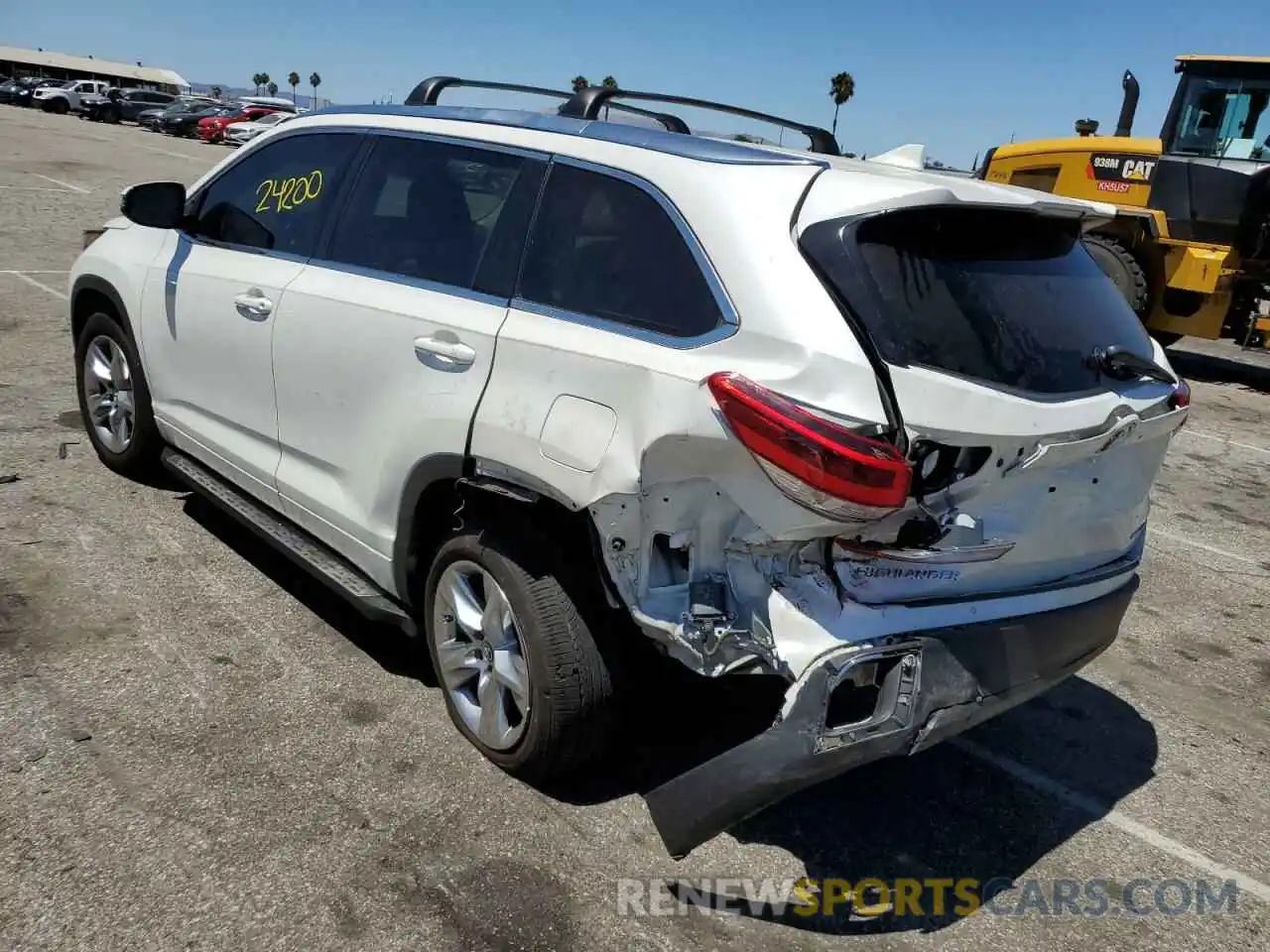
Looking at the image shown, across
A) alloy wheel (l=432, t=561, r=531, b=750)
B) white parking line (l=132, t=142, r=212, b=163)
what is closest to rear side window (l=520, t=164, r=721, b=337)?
alloy wheel (l=432, t=561, r=531, b=750)

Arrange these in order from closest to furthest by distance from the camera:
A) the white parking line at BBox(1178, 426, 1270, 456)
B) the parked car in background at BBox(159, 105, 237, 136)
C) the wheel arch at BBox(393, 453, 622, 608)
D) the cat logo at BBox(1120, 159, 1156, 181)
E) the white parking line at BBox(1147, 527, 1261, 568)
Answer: the wheel arch at BBox(393, 453, 622, 608) < the white parking line at BBox(1147, 527, 1261, 568) < the white parking line at BBox(1178, 426, 1270, 456) < the cat logo at BBox(1120, 159, 1156, 181) < the parked car in background at BBox(159, 105, 237, 136)

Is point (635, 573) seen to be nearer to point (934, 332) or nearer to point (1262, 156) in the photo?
point (934, 332)

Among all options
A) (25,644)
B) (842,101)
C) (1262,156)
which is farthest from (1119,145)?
(842,101)

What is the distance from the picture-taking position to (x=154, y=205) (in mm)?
4160

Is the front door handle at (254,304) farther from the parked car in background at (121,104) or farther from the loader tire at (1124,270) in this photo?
the parked car in background at (121,104)

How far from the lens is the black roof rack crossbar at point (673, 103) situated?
329 cm

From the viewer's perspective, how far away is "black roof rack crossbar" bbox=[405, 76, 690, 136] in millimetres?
3586

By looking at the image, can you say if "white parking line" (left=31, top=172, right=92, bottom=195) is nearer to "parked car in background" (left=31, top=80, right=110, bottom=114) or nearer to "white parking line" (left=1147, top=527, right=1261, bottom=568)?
"white parking line" (left=1147, top=527, right=1261, bottom=568)

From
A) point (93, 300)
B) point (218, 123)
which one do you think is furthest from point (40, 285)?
point (218, 123)

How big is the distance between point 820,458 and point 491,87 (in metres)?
2.31

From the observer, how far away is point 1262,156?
32.7 ft

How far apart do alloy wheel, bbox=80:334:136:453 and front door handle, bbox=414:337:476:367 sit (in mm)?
2374

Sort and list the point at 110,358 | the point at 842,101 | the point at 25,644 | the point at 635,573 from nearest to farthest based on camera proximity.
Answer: the point at 635,573 < the point at 25,644 < the point at 110,358 < the point at 842,101

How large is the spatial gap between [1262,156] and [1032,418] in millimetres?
9735
